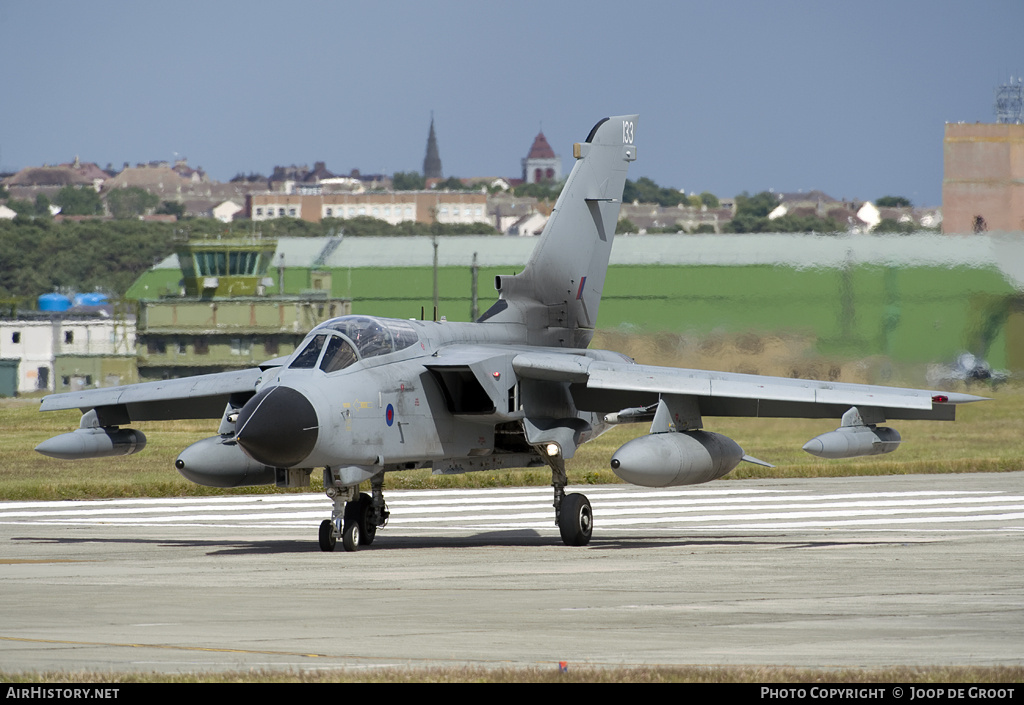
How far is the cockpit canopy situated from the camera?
16.9 metres

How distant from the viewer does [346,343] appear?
17.2 meters

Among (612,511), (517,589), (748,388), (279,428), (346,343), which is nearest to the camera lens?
(517,589)

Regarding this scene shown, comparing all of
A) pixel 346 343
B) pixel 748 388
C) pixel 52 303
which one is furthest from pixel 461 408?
pixel 52 303

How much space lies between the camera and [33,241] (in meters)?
148

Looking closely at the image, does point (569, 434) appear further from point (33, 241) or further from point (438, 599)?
point (33, 241)

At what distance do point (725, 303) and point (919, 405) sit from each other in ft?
80.1

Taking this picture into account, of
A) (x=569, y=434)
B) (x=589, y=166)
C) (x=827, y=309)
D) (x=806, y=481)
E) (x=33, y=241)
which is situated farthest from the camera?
(x=33, y=241)

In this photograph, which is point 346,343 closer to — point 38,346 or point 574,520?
point 574,520

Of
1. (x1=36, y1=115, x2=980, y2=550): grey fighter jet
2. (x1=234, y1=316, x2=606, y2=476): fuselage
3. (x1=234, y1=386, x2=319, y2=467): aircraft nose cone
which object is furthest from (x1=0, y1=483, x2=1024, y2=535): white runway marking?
(x1=234, y1=386, x2=319, y2=467): aircraft nose cone

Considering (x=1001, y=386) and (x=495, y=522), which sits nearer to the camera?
(x=495, y=522)

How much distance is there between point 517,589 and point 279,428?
12.2 ft

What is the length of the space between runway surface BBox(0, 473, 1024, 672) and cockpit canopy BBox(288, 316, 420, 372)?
2.26m

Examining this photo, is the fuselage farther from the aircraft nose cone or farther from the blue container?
the blue container

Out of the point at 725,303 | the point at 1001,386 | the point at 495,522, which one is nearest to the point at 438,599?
the point at 495,522
